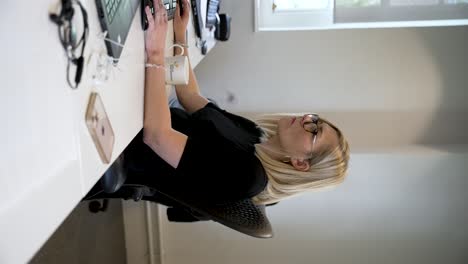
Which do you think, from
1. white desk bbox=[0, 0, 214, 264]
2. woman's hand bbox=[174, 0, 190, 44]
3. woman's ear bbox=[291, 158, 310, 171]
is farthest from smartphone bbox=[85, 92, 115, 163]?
woman's ear bbox=[291, 158, 310, 171]

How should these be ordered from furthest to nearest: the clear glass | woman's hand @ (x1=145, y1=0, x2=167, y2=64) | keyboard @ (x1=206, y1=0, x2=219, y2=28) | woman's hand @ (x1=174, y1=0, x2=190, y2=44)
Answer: the clear glass
keyboard @ (x1=206, y1=0, x2=219, y2=28)
woman's hand @ (x1=174, y1=0, x2=190, y2=44)
woman's hand @ (x1=145, y1=0, x2=167, y2=64)

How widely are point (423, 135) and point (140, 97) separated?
1708 mm

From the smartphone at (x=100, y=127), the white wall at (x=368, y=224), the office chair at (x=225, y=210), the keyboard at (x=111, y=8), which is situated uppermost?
the keyboard at (x=111, y=8)

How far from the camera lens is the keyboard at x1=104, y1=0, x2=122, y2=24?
0.68 meters

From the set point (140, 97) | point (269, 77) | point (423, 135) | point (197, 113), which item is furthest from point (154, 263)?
point (140, 97)

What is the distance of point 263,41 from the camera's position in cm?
220

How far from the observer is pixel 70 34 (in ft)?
1.75

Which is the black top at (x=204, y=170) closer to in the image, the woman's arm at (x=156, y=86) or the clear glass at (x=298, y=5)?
the woman's arm at (x=156, y=86)

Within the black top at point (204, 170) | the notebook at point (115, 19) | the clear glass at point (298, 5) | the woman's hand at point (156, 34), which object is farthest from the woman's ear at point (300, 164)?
the clear glass at point (298, 5)

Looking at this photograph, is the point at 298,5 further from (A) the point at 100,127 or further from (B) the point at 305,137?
(A) the point at 100,127

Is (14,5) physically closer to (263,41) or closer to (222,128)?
(222,128)

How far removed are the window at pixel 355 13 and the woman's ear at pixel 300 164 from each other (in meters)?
0.99

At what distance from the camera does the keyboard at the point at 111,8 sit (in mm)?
684

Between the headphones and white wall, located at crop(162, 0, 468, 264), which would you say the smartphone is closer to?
the headphones
